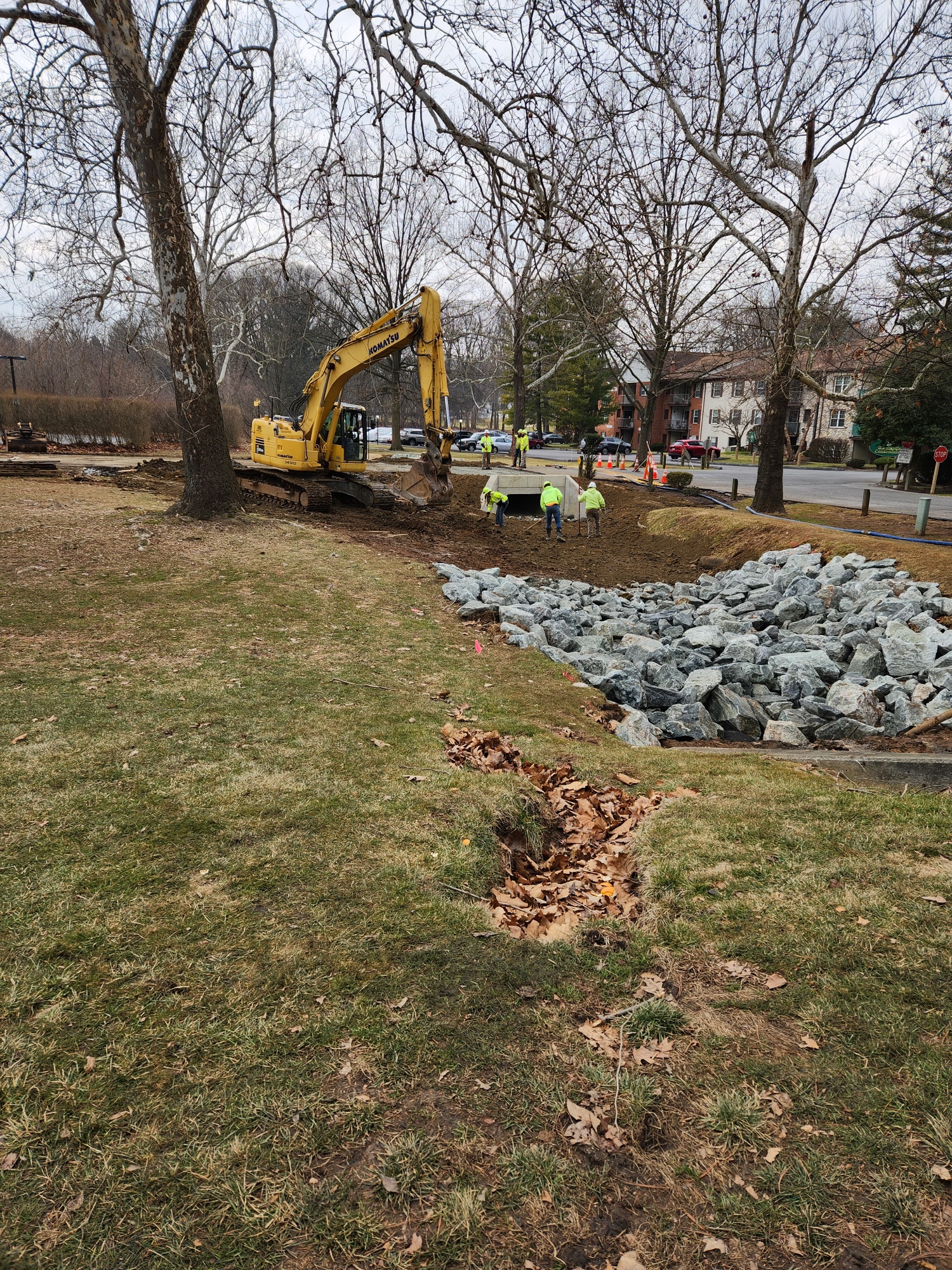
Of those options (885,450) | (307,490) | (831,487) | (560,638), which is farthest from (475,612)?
(885,450)

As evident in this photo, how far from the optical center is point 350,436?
1758 cm

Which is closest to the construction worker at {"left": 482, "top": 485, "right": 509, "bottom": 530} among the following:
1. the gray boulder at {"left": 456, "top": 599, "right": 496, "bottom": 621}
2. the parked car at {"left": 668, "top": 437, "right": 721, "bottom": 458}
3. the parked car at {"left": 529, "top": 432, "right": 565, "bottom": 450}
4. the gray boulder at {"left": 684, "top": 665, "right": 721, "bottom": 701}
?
the gray boulder at {"left": 456, "top": 599, "right": 496, "bottom": 621}

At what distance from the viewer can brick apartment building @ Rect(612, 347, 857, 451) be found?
164 feet

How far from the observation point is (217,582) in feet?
31.5

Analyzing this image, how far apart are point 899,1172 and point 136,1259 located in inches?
88.5

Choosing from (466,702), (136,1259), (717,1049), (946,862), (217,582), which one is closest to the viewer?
(136,1259)

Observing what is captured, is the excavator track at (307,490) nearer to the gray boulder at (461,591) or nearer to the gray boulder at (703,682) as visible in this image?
the gray boulder at (461,591)

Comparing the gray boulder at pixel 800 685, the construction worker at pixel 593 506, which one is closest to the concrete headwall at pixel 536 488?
the construction worker at pixel 593 506

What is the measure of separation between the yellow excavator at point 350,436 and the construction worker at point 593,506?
11.6 ft

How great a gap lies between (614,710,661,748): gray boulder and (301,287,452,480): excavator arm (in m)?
9.57

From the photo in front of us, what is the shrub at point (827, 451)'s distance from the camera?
175ft

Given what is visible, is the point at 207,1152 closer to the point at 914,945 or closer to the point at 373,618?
the point at 914,945

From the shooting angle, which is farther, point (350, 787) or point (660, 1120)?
point (350, 787)

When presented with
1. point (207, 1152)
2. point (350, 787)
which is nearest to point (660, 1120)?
point (207, 1152)
